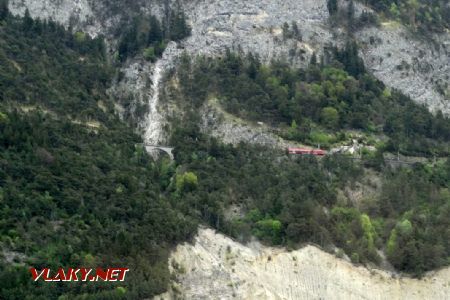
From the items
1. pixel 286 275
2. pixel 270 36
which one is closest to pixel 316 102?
pixel 270 36

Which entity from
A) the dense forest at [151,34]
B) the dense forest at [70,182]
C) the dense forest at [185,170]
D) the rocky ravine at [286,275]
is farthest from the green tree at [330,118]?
the rocky ravine at [286,275]

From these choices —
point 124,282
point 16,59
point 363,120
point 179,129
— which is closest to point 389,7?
point 363,120

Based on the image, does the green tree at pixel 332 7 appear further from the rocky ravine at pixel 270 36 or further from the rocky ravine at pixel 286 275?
the rocky ravine at pixel 286 275

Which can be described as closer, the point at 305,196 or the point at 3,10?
the point at 305,196

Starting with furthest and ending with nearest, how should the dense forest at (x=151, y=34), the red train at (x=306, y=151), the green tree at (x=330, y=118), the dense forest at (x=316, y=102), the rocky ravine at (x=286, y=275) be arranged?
the dense forest at (x=151, y=34) → the green tree at (x=330, y=118) → the dense forest at (x=316, y=102) → the red train at (x=306, y=151) → the rocky ravine at (x=286, y=275)

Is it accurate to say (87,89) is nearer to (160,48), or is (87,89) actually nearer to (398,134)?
(160,48)

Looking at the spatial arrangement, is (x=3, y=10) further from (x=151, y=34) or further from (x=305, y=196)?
(x=305, y=196)
